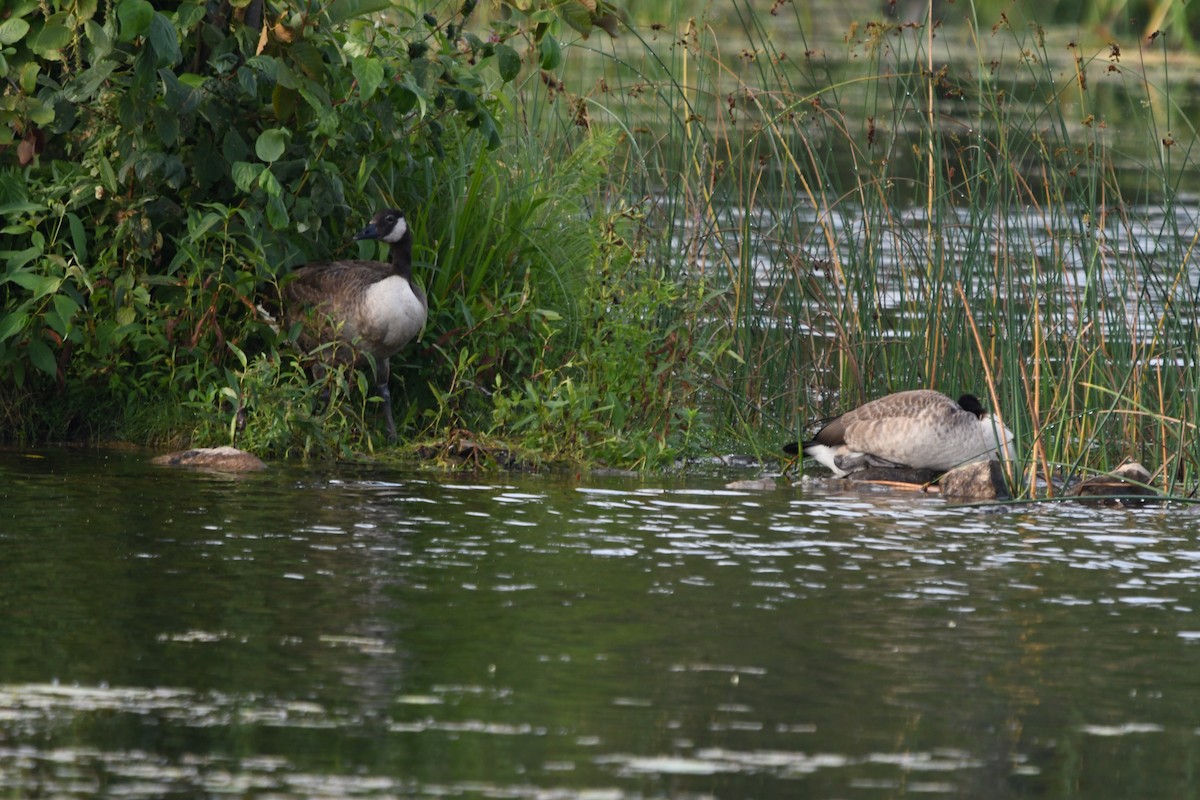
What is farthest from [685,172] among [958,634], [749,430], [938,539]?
[958,634]

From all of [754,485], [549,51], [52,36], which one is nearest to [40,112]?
[52,36]

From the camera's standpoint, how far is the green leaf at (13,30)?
779 cm

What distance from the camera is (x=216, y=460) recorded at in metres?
7.98

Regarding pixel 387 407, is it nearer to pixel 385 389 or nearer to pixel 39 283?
pixel 385 389

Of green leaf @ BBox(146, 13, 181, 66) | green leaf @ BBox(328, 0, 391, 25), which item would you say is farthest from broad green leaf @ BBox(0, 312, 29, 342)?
green leaf @ BBox(328, 0, 391, 25)

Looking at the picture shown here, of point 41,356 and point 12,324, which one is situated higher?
point 12,324

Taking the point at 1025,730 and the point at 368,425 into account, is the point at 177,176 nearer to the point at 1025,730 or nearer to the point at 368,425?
the point at 368,425

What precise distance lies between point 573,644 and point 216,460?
11.0ft

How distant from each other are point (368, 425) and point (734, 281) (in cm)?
213

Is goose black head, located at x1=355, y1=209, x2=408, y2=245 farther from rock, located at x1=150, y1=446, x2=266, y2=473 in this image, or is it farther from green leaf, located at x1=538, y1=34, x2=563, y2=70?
rock, located at x1=150, y1=446, x2=266, y2=473

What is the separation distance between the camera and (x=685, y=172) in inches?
382

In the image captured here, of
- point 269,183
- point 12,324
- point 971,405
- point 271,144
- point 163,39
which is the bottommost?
point 971,405

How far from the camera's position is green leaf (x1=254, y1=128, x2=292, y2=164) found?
7.93 m

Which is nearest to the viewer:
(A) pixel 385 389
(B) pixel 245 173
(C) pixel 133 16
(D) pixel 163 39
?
(C) pixel 133 16
